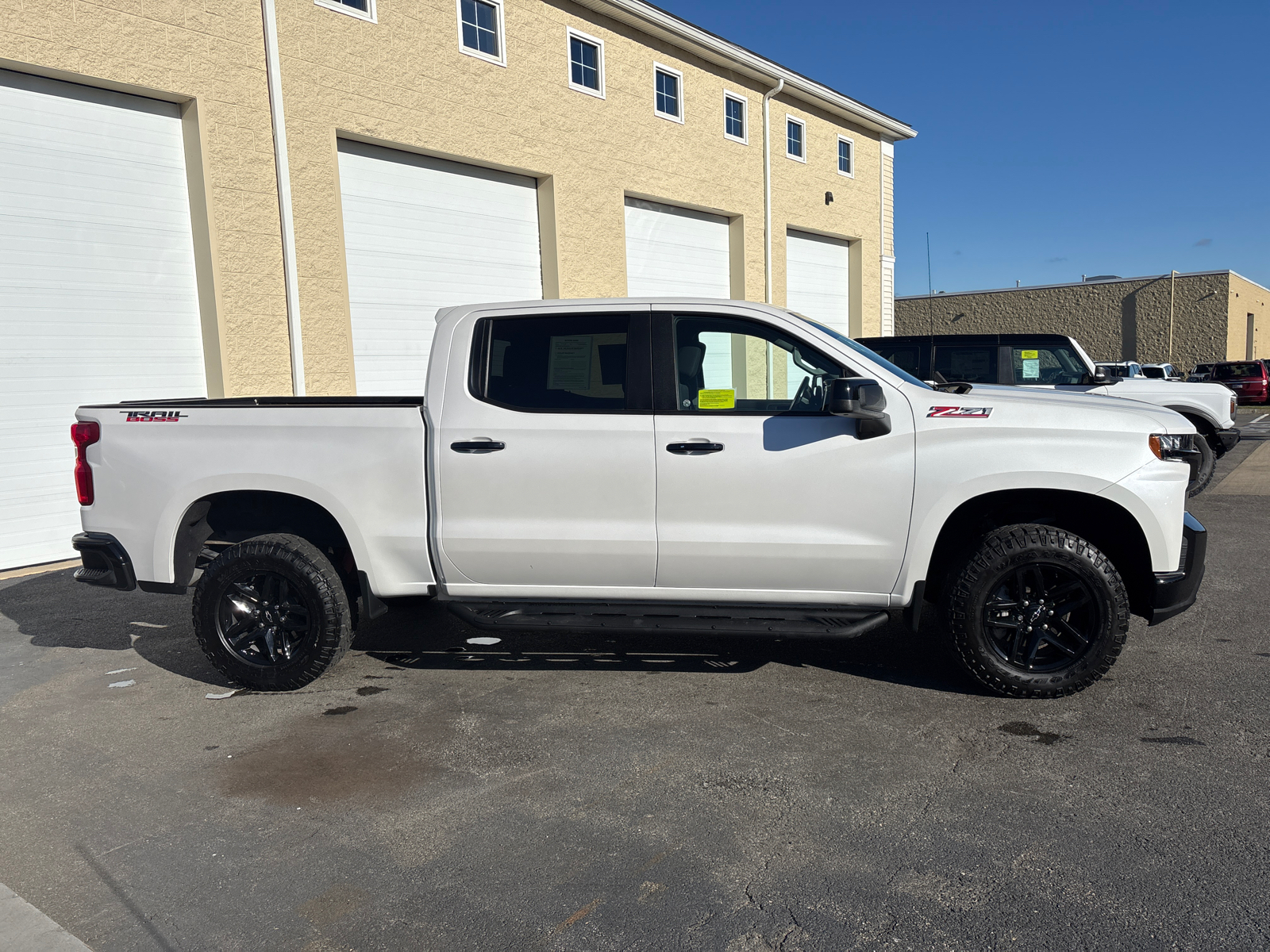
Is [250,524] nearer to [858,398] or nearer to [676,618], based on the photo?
[676,618]

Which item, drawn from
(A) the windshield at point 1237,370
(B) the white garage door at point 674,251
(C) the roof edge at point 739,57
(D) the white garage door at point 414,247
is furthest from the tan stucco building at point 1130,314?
(D) the white garage door at point 414,247

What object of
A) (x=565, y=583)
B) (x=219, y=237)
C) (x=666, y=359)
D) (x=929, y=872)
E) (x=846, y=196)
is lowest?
(x=929, y=872)

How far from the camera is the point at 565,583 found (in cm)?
459

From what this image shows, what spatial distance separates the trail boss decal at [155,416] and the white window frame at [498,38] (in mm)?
8454

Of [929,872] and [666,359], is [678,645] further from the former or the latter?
[929,872]

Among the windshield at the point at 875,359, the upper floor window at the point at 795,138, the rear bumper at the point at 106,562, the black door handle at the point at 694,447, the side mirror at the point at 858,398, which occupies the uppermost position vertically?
the upper floor window at the point at 795,138

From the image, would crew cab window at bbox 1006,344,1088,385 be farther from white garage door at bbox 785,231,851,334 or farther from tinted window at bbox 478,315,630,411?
white garage door at bbox 785,231,851,334

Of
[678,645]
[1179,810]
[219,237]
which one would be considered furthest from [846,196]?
[1179,810]

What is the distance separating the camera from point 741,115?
1648 cm

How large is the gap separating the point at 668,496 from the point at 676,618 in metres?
0.60

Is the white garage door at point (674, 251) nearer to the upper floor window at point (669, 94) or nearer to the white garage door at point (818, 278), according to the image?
the upper floor window at point (669, 94)

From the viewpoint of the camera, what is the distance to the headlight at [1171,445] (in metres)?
4.23

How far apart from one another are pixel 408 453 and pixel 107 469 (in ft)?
5.62

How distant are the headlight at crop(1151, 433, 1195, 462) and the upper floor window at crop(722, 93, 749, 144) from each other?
13082 millimetres
